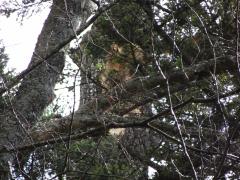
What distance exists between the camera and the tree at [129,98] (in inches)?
162

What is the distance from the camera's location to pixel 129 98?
4680 mm

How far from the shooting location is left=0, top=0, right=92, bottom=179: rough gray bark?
4.56 m

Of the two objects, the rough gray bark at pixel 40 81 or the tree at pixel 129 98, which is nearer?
the tree at pixel 129 98

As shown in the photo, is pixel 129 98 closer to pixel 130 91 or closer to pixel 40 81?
pixel 130 91

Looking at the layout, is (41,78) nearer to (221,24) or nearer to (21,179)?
(21,179)

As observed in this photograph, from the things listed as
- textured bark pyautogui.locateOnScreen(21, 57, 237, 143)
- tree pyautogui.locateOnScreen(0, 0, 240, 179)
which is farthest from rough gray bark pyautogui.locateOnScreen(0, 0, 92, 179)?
textured bark pyautogui.locateOnScreen(21, 57, 237, 143)

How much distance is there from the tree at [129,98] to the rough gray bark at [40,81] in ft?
0.03

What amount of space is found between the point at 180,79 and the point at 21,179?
1.81 metres

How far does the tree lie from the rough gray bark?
0.01m

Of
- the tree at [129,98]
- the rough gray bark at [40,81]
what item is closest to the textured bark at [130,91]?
the tree at [129,98]

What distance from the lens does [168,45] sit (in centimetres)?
639

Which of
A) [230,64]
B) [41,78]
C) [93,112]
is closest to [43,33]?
[41,78]

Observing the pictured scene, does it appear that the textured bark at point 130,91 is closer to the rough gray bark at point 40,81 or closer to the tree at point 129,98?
the tree at point 129,98

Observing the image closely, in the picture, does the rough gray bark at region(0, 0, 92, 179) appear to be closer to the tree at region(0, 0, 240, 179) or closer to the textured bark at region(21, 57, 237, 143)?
the tree at region(0, 0, 240, 179)
